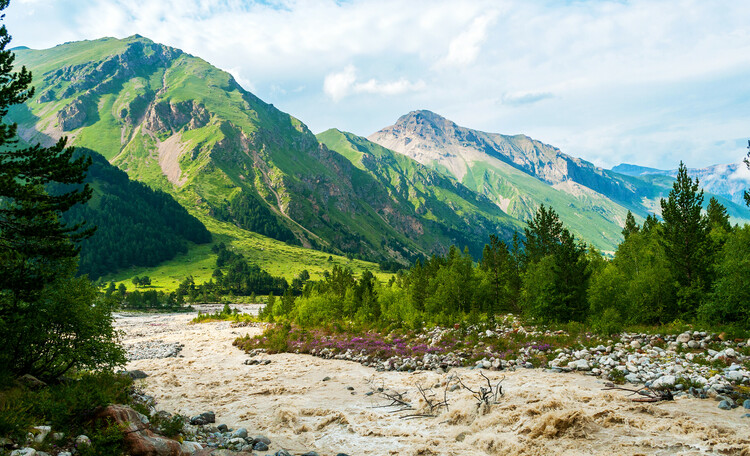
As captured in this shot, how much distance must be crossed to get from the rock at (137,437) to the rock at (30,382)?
16.4ft

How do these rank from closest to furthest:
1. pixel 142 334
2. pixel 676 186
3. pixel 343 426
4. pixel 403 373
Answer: pixel 343 426 → pixel 403 373 → pixel 676 186 → pixel 142 334

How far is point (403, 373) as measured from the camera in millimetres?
30297

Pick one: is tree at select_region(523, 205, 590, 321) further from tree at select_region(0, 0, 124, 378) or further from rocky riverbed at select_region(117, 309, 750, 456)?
tree at select_region(0, 0, 124, 378)

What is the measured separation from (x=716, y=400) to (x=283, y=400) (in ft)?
79.2

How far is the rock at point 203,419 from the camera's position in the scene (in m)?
20.0

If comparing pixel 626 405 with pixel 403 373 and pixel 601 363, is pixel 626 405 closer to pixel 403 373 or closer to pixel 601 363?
pixel 601 363

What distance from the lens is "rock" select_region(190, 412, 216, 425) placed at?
20.0 m

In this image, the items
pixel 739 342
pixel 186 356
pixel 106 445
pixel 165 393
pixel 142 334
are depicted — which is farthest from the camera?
pixel 142 334

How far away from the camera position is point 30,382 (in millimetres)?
17156

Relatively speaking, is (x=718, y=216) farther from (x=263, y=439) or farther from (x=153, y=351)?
(x=153, y=351)

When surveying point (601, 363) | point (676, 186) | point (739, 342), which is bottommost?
point (601, 363)

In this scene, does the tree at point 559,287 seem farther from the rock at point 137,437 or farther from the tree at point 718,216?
the rock at point 137,437

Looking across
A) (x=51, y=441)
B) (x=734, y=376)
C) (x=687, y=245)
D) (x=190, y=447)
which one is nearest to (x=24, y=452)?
(x=51, y=441)

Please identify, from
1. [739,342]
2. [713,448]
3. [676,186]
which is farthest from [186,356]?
[676,186]
